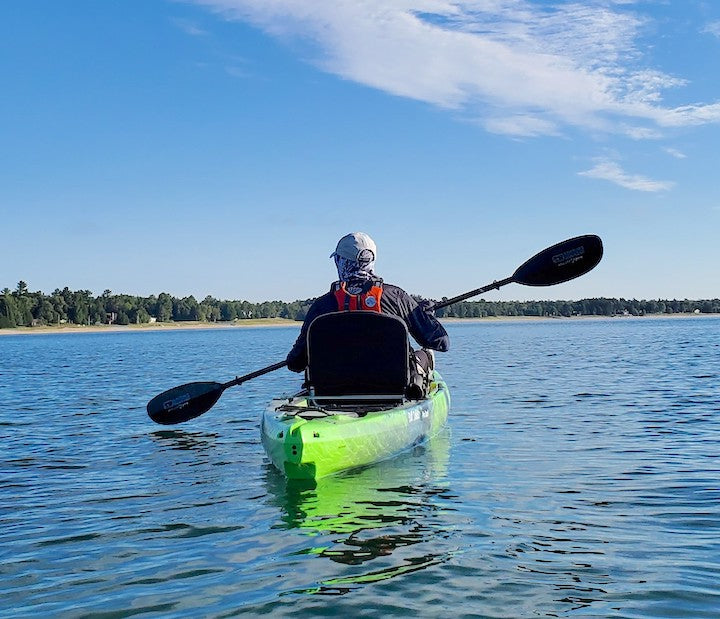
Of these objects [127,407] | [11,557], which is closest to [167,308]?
[127,407]

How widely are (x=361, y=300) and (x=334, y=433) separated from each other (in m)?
1.66

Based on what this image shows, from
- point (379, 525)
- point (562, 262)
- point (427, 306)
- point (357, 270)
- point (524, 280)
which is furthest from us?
point (524, 280)

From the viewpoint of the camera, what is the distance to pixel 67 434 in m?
13.7

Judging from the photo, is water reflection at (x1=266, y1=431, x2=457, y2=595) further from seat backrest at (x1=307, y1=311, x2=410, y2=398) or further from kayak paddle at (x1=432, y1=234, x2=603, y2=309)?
kayak paddle at (x1=432, y1=234, x2=603, y2=309)

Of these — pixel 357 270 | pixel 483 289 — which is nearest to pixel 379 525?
pixel 357 270

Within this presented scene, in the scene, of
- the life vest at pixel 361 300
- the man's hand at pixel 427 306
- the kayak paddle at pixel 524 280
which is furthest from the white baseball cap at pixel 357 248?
the kayak paddle at pixel 524 280

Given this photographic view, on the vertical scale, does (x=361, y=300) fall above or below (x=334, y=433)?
above

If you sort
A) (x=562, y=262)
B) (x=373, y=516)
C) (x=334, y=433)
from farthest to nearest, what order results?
(x=562, y=262) → (x=334, y=433) → (x=373, y=516)

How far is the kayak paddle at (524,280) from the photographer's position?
11.0 metres

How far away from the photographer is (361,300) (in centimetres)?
921

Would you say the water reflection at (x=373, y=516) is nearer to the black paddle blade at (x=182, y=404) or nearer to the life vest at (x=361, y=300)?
the life vest at (x=361, y=300)

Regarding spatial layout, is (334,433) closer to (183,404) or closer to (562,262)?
(183,404)

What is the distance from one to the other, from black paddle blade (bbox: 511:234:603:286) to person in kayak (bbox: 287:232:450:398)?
7.15 ft

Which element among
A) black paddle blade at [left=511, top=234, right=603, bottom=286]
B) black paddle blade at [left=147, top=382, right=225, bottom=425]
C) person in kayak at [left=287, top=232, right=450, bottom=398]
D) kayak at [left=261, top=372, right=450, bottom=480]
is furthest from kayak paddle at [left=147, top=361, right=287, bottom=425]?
black paddle blade at [left=511, top=234, right=603, bottom=286]
